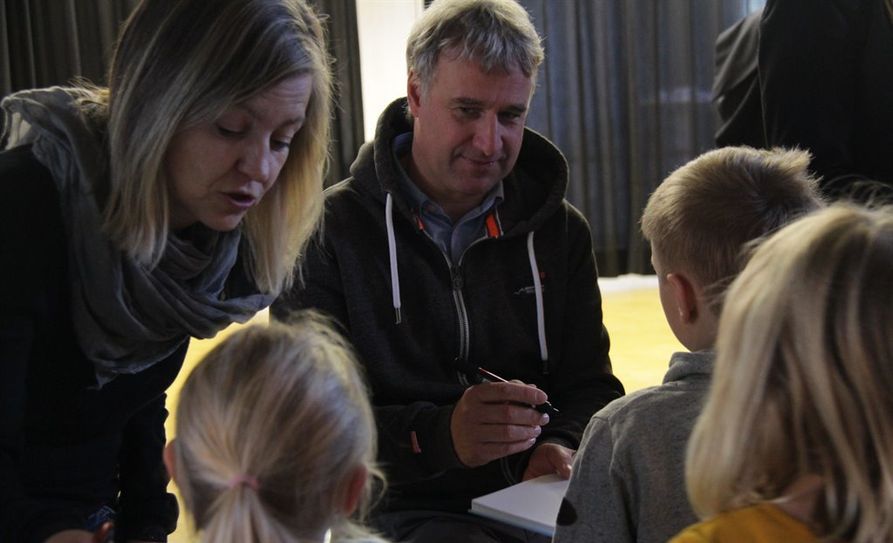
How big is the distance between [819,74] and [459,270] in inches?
30.1

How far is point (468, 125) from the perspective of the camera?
1.91m

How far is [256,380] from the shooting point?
3.48 ft

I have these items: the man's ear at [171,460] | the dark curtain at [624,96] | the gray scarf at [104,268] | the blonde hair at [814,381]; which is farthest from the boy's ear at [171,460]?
the dark curtain at [624,96]

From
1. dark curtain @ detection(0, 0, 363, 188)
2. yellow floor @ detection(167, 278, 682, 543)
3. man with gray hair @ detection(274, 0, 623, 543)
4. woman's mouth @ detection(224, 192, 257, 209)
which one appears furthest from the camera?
dark curtain @ detection(0, 0, 363, 188)

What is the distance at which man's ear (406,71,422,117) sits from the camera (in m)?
1.96

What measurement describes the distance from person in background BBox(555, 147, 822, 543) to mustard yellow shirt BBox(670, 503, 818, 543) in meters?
0.34

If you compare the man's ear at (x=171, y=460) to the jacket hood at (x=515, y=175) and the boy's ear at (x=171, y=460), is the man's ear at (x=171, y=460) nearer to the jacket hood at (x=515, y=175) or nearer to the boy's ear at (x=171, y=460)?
the boy's ear at (x=171, y=460)

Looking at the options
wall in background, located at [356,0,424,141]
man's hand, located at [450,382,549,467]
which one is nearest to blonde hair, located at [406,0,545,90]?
man's hand, located at [450,382,549,467]

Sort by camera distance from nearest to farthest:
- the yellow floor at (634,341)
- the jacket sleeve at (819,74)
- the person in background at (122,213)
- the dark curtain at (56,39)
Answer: the person in background at (122,213)
the jacket sleeve at (819,74)
the yellow floor at (634,341)
the dark curtain at (56,39)

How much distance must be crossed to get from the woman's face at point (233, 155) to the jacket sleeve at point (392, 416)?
32 cm

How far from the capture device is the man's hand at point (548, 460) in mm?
1701

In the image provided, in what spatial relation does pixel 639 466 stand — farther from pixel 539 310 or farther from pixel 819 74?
pixel 819 74

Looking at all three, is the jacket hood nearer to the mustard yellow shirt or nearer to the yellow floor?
the mustard yellow shirt

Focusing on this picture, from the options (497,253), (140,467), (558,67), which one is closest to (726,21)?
(558,67)
